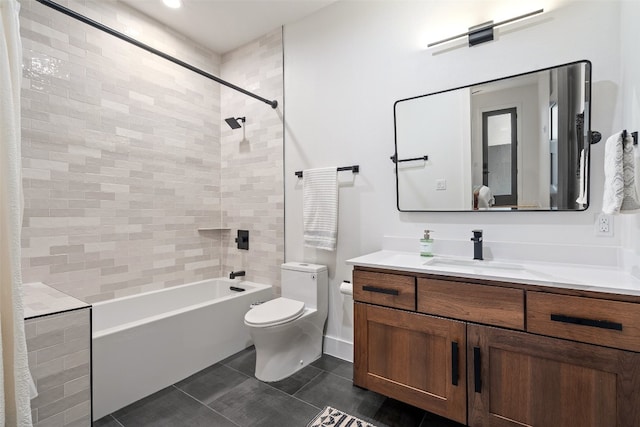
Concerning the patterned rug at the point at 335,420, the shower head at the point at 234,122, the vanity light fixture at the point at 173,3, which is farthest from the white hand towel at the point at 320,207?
the vanity light fixture at the point at 173,3

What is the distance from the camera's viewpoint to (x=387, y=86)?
220 cm

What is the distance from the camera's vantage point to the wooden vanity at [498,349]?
1109 millimetres

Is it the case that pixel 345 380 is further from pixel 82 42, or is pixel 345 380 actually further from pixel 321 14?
pixel 82 42

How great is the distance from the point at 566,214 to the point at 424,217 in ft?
2.50

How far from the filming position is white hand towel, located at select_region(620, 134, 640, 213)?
3.92 ft

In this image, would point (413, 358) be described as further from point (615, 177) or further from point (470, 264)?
point (615, 177)

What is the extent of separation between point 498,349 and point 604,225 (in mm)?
893

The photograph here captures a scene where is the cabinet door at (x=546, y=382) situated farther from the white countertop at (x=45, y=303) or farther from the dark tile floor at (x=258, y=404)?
the white countertop at (x=45, y=303)

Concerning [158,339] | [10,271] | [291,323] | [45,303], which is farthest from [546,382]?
[45,303]

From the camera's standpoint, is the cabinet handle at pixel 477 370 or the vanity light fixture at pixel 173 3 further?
the vanity light fixture at pixel 173 3

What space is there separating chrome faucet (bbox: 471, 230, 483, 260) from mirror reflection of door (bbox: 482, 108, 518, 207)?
231 millimetres

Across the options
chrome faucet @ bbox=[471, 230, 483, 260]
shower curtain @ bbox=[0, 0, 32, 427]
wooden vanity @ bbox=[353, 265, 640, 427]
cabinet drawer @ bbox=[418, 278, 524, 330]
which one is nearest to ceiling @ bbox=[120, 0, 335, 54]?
shower curtain @ bbox=[0, 0, 32, 427]

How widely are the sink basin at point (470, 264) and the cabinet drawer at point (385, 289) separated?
0.26 meters

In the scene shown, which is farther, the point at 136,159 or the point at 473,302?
the point at 136,159
